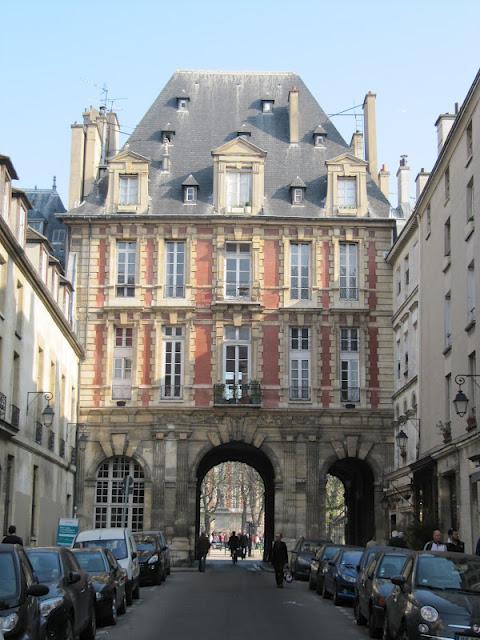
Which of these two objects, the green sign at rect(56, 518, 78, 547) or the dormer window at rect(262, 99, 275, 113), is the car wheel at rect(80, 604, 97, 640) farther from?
the dormer window at rect(262, 99, 275, 113)

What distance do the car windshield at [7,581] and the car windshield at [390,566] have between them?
808 cm

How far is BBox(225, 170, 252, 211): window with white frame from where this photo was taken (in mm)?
44312

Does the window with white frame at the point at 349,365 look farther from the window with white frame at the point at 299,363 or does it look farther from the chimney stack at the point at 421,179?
the chimney stack at the point at 421,179

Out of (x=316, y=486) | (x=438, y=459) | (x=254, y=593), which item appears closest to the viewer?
(x=254, y=593)

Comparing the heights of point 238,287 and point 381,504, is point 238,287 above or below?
above

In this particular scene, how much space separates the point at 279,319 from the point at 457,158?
1453 centimetres

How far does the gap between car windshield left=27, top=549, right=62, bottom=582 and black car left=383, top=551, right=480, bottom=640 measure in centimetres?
470

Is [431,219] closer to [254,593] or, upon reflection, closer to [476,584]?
[254,593]

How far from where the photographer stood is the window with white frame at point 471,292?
28.4 m

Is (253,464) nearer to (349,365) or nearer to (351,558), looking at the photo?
(349,365)

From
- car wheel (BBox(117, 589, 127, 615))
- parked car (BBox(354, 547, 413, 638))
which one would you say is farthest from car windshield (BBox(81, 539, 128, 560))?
parked car (BBox(354, 547, 413, 638))

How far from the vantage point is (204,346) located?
43.0 m

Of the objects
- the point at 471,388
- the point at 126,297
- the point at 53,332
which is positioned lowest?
the point at 471,388

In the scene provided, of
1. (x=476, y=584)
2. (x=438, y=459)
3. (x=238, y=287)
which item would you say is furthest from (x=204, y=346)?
(x=476, y=584)
